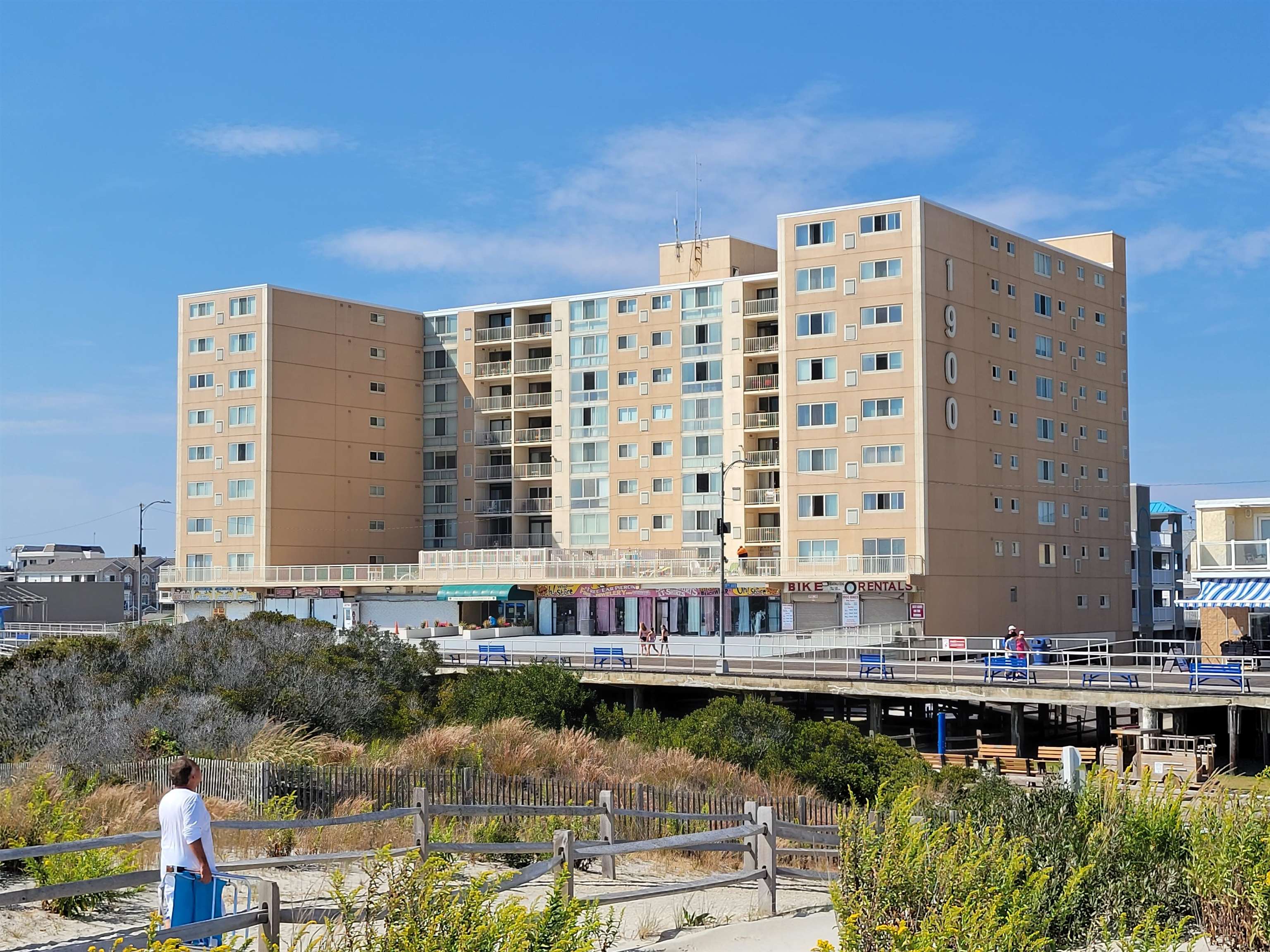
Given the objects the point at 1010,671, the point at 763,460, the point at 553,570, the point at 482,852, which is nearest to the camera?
the point at 482,852

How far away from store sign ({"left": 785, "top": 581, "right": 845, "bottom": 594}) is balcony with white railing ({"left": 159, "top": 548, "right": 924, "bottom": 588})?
28 centimetres

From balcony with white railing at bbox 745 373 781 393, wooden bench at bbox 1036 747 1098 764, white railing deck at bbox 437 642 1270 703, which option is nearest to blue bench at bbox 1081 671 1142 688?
white railing deck at bbox 437 642 1270 703

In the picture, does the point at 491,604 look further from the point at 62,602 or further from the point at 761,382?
the point at 62,602

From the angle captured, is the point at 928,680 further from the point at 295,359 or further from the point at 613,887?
the point at 295,359

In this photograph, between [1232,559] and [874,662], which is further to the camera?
[1232,559]

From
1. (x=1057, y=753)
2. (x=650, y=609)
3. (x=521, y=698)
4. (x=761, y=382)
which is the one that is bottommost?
(x=1057, y=753)

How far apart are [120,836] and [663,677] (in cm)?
3933

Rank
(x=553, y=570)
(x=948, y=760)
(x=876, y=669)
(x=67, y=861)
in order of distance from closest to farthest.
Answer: (x=67, y=861), (x=948, y=760), (x=876, y=669), (x=553, y=570)

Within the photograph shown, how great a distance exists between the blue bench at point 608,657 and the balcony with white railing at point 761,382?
25155 mm

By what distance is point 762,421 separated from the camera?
74312mm

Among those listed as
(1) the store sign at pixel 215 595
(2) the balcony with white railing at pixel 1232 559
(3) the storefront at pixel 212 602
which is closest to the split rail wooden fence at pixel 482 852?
(2) the balcony with white railing at pixel 1232 559

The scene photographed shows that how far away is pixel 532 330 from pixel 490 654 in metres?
33.8

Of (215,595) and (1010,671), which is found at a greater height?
(215,595)

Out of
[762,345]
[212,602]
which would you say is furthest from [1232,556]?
[212,602]
